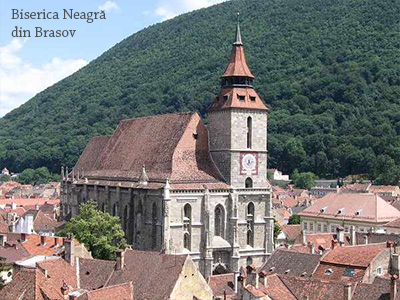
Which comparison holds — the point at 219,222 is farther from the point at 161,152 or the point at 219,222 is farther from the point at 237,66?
the point at 237,66

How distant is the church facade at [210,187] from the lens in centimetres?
6419

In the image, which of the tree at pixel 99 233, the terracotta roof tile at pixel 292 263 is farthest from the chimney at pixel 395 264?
the tree at pixel 99 233

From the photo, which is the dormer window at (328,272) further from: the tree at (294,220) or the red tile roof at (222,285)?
the tree at (294,220)

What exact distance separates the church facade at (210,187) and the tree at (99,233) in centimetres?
Result: 320

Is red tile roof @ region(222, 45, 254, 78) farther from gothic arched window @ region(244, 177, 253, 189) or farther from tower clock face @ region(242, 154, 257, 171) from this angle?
gothic arched window @ region(244, 177, 253, 189)

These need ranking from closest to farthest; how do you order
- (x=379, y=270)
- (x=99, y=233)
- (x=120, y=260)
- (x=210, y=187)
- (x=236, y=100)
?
(x=120, y=260) → (x=379, y=270) → (x=99, y=233) → (x=210, y=187) → (x=236, y=100)

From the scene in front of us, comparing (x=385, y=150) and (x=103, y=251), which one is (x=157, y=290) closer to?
(x=103, y=251)

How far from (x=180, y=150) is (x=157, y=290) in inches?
1152

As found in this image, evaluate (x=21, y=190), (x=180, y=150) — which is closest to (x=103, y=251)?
(x=180, y=150)

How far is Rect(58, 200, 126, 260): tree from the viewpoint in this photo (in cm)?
6191

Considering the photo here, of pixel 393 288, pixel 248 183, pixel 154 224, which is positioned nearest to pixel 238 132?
pixel 248 183

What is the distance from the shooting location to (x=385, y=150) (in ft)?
562

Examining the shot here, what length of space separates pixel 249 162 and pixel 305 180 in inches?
4241

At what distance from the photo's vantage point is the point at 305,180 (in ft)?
569
